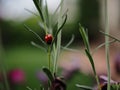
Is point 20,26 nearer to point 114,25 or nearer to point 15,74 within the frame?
point 114,25

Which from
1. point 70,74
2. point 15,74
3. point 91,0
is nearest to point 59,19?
point 70,74

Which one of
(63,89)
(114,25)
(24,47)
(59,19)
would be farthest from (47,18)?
(114,25)

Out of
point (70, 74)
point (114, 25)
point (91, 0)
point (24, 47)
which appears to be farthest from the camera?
point (114, 25)

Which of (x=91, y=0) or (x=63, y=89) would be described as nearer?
(x=63, y=89)

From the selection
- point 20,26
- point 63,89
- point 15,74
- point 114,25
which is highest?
point 63,89

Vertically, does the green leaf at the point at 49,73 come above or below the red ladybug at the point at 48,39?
below

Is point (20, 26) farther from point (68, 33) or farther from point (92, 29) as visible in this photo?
point (92, 29)

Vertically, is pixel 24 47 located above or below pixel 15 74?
below

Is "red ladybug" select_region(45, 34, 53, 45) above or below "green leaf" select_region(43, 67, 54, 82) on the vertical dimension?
above

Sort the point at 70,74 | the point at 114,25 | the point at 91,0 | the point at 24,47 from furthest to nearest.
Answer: the point at 114,25, the point at 91,0, the point at 24,47, the point at 70,74
